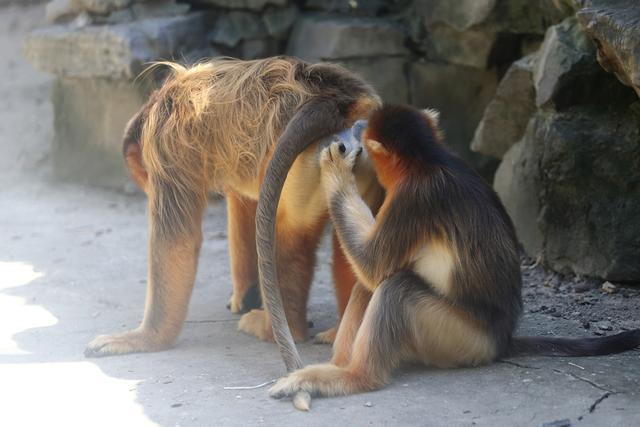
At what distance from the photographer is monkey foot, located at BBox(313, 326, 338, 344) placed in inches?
223

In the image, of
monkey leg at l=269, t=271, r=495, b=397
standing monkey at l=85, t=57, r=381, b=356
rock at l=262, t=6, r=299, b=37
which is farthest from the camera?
rock at l=262, t=6, r=299, b=37

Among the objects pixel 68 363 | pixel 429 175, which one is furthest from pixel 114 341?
pixel 429 175

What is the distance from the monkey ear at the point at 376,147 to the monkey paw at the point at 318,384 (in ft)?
3.73

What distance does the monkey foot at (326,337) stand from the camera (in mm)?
5664

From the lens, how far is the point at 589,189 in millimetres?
6441

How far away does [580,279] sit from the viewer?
657 cm

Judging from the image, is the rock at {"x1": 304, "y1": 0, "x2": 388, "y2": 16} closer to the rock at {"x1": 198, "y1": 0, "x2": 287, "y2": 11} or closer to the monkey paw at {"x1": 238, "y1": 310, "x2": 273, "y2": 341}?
the rock at {"x1": 198, "y1": 0, "x2": 287, "y2": 11}

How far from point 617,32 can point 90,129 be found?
6.10 m

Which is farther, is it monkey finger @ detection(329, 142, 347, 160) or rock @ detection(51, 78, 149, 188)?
rock @ detection(51, 78, 149, 188)

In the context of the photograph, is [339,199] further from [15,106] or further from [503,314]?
[15,106]

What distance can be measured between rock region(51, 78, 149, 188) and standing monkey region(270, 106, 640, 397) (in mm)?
4832

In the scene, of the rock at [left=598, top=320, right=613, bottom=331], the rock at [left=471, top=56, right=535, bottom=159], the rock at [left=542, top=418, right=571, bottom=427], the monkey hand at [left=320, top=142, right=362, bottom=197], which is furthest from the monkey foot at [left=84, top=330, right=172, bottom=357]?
the rock at [left=471, top=56, right=535, bottom=159]

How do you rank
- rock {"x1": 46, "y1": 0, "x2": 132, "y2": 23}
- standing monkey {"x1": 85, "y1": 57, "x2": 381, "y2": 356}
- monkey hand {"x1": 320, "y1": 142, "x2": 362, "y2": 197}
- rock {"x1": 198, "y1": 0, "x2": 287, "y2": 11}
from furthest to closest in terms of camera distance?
1. rock {"x1": 198, "y1": 0, "x2": 287, "y2": 11}
2. rock {"x1": 46, "y1": 0, "x2": 132, "y2": 23}
3. standing monkey {"x1": 85, "y1": 57, "x2": 381, "y2": 356}
4. monkey hand {"x1": 320, "y1": 142, "x2": 362, "y2": 197}

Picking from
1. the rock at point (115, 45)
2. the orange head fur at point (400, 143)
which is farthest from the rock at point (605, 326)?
the rock at point (115, 45)
